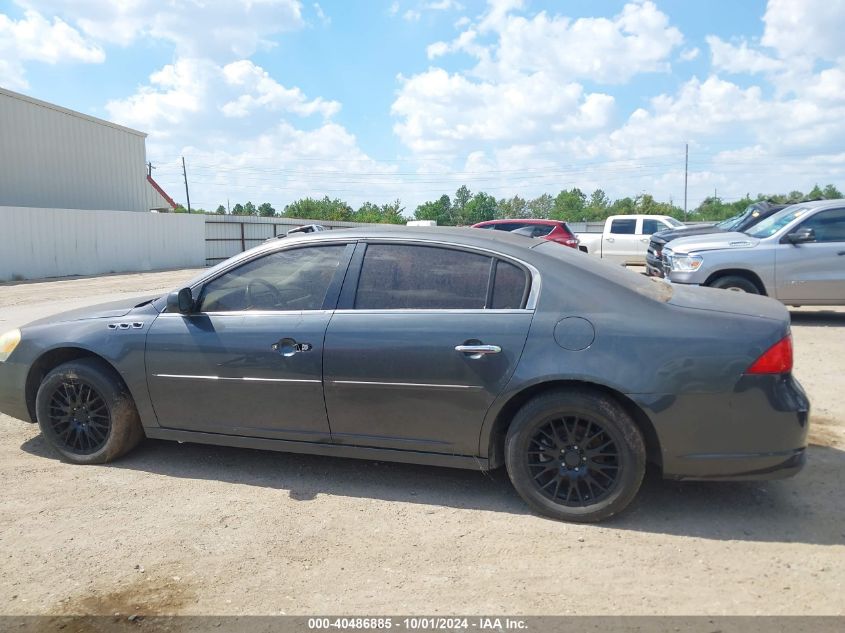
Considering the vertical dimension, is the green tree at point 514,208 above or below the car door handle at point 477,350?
above

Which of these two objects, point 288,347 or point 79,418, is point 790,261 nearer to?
Result: point 288,347

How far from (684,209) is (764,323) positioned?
57.0 m

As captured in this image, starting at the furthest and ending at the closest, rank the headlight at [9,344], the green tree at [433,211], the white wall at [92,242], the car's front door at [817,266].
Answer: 1. the green tree at [433,211]
2. the white wall at [92,242]
3. the car's front door at [817,266]
4. the headlight at [9,344]

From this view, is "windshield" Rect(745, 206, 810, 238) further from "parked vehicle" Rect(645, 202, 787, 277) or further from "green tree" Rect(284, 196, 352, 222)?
"green tree" Rect(284, 196, 352, 222)

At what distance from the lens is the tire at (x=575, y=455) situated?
3.46 m

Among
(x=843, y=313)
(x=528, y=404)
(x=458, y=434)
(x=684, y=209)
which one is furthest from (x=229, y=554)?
(x=684, y=209)

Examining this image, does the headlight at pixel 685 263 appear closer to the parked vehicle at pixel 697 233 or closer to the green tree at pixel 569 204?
the parked vehicle at pixel 697 233

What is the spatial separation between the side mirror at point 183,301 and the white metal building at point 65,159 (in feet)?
82.4

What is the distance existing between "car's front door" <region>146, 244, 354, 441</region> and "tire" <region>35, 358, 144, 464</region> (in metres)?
0.29

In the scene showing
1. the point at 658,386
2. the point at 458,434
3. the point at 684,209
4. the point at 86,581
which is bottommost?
the point at 86,581

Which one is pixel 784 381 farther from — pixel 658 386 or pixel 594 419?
pixel 594 419

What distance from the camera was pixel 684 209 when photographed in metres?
55.9

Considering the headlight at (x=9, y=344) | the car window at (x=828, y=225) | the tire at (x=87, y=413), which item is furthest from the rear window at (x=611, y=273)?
the car window at (x=828, y=225)

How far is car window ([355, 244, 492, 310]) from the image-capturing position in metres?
3.83
